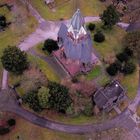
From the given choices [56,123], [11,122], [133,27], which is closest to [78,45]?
[56,123]

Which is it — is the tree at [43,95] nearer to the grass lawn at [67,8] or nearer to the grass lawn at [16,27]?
the grass lawn at [16,27]

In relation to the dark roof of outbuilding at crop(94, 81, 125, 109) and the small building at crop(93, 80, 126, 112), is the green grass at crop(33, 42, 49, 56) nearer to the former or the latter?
the small building at crop(93, 80, 126, 112)

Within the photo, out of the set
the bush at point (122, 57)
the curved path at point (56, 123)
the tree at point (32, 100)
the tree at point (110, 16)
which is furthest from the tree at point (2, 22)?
the bush at point (122, 57)

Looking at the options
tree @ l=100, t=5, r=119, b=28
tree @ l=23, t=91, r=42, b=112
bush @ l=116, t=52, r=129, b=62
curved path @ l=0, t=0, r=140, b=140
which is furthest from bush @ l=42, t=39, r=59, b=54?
bush @ l=116, t=52, r=129, b=62

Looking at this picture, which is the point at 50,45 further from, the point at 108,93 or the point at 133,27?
the point at 133,27

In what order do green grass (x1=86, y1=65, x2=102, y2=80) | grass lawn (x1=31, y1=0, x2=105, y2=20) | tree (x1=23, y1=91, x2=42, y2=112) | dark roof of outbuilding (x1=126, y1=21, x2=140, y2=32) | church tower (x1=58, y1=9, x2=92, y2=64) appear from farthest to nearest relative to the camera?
grass lawn (x1=31, y1=0, x2=105, y2=20)
dark roof of outbuilding (x1=126, y1=21, x2=140, y2=32)
green grass (x1=86, y1=65, x2=102, y2=80)
church tower (x1=58, y1=9, x2=92, y2=64)
tree (x1=23, y1=91, x2=42, y2=112)

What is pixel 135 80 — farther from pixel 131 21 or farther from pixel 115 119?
pixel 131 21

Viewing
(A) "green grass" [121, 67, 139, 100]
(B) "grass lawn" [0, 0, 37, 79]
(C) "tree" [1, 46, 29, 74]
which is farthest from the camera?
(B) "grass lawn" [0, 0, 37, 79]
